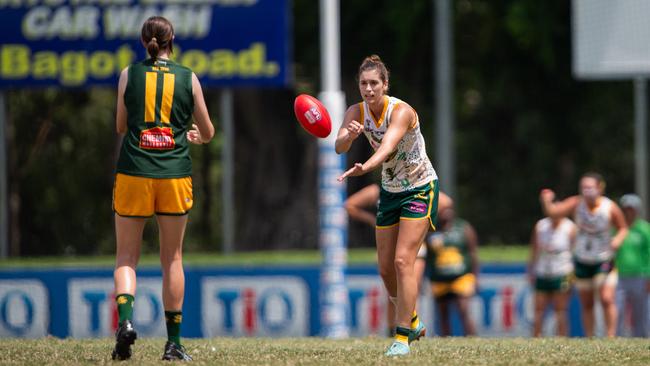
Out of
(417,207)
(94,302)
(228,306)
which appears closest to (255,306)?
(228,306)

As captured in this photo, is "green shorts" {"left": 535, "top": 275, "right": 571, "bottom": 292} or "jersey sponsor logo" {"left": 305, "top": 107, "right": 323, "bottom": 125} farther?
"green shorts" {"left": 535, "top": 275, "right": 571, "bottom": 292}

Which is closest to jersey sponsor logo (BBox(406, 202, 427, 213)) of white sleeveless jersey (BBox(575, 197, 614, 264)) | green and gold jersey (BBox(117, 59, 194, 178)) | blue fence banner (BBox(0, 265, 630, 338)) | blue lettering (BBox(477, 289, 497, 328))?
green and gold jersey (BBox(117, 59, 194, 178))

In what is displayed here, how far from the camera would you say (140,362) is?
7.73 metres

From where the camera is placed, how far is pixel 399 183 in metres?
8.57

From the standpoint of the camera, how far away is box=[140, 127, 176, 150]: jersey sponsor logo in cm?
781

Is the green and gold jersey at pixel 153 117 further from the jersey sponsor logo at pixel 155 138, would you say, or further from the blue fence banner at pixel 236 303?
the blue fence banner at pixel 236 303

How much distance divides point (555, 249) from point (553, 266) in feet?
0.68

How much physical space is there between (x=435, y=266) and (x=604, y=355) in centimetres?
742

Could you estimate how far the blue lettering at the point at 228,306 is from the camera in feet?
55.4

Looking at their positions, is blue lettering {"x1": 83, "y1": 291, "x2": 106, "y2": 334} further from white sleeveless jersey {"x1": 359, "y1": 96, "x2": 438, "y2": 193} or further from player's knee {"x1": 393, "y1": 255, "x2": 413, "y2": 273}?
Result: player's knee {"x1": 393, "y1": 255, "x2": 413, "y2": 273}

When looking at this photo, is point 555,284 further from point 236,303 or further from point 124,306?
point 124,306

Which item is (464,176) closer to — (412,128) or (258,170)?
(258,170)

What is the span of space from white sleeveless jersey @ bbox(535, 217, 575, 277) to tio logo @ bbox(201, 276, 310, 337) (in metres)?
3.32

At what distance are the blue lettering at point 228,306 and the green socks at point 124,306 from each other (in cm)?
908
